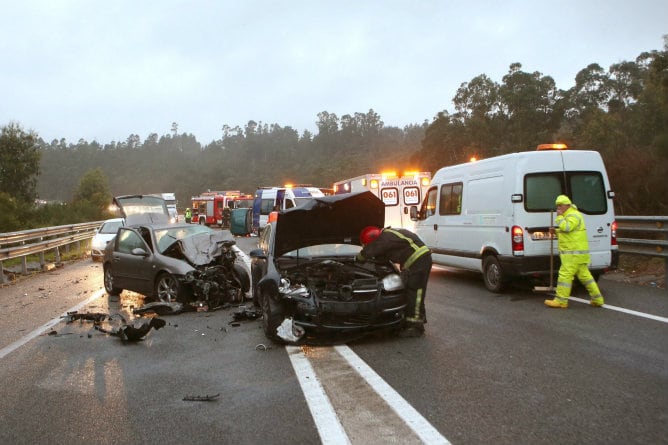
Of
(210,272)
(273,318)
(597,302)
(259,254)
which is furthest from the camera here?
(210,272)

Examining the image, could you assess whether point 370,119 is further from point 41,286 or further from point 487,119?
point 41,286

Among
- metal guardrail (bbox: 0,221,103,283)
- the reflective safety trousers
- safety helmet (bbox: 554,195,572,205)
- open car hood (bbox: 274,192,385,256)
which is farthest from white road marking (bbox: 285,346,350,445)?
metal guardrail (bbox: 0,221,103,283)

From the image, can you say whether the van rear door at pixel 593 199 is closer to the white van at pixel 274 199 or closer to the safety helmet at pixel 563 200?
the safety helmet at pixel 563 200

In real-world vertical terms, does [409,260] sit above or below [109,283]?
above

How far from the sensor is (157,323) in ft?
23.0

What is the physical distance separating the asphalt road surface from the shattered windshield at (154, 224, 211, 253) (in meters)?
1.87

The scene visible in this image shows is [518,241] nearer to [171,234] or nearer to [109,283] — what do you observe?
[171,234]

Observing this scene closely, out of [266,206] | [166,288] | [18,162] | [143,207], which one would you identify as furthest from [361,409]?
[18,162]

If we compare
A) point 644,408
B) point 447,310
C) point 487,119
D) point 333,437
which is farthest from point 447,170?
point 487,119

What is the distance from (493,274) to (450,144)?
4638 cm

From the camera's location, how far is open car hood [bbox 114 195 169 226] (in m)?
18.8

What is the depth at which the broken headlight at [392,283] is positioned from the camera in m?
6.30

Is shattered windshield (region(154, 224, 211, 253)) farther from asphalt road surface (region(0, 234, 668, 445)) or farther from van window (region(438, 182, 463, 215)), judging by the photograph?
van window (region(438, 182, 463, 215))

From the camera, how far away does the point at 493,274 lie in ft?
30.9
